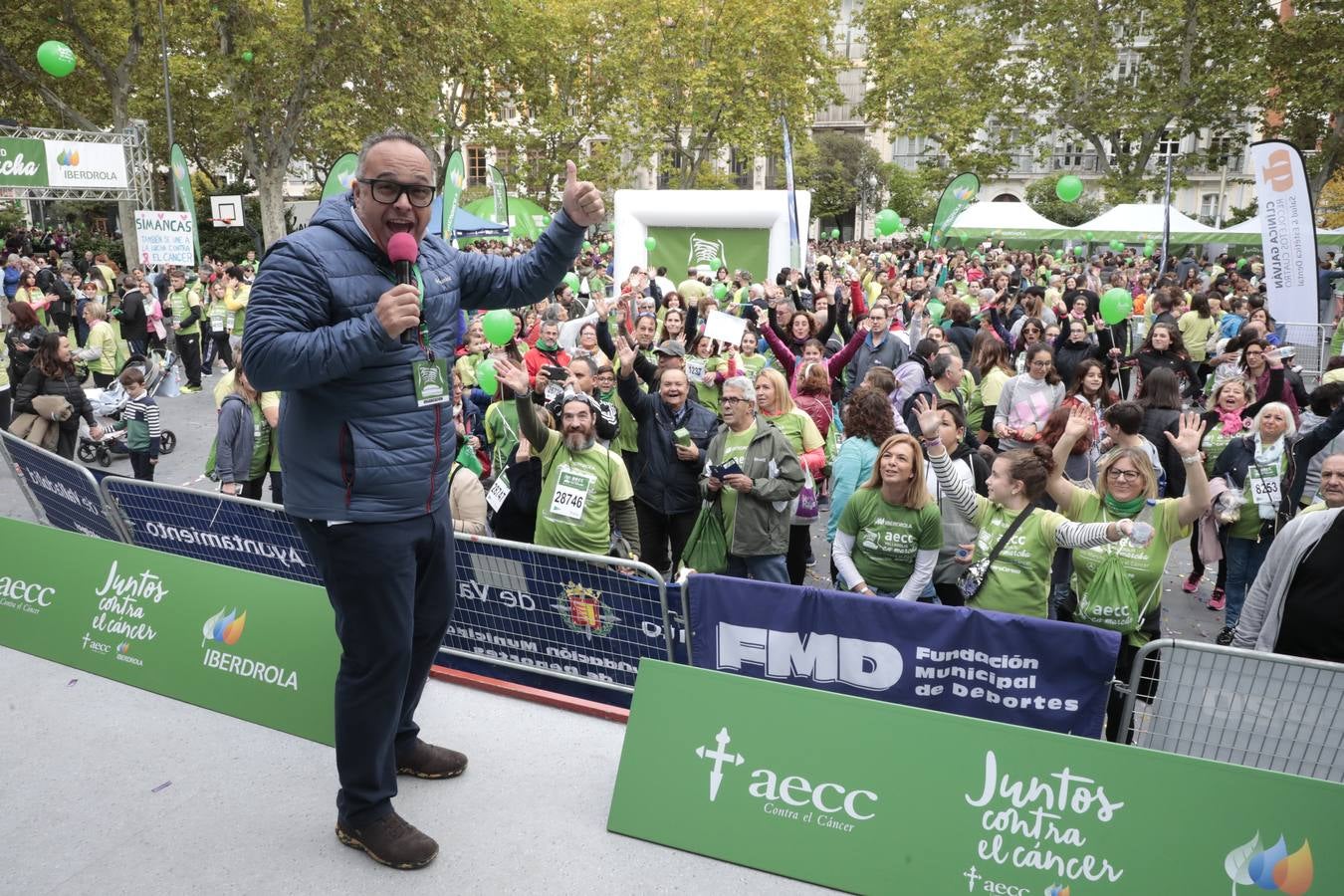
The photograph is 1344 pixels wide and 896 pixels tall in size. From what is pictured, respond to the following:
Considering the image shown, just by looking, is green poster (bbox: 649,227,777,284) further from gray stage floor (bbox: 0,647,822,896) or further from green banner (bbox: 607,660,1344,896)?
green banner (bbox: 607,660,1344,896)

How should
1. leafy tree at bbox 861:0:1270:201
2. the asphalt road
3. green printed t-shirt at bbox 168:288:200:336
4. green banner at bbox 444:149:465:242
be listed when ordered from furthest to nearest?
leafy tree at bbox 861:0:1270:201, green printed t-shirt at bbox 168:288:200:336, green banner at bbox 444:149:465:242, the asphalt road

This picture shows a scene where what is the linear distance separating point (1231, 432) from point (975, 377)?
2.62 meters

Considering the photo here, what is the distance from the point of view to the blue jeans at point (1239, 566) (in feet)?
20.7

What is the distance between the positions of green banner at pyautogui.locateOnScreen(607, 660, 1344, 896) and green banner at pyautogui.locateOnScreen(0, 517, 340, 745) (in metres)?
1.43

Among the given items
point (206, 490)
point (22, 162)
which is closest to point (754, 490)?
point (206, 490)

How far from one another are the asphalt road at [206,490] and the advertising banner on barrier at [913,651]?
3.31 m

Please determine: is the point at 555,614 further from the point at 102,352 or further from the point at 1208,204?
the point at 1208,204

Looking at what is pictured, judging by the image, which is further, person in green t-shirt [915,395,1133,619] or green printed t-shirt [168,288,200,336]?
green printed t-shirt [168,288,200,336]

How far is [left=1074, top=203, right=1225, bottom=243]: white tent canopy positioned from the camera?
90.3 feet

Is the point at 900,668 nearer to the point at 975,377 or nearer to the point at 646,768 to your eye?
the point at 646,768

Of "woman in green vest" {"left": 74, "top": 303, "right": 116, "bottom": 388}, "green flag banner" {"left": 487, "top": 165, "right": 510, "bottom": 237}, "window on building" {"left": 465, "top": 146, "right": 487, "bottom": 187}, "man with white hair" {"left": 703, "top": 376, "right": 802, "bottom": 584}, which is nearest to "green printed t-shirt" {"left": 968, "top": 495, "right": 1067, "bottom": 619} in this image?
"man with white hair" {"left": 703, "top": 376, "right": 802, "bottom": 584}

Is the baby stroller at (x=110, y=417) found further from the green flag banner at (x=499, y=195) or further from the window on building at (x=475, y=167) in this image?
the window on building at (x=475, y=167)

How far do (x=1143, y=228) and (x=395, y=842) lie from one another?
30.7m

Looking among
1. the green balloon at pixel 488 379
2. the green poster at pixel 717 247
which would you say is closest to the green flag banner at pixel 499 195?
the green poster at pixel 717 247
